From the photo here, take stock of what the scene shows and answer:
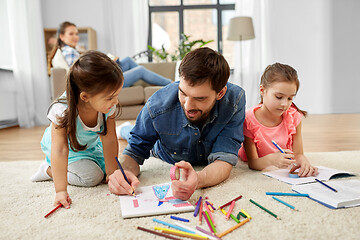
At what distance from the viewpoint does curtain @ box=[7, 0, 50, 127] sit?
12.5 feet

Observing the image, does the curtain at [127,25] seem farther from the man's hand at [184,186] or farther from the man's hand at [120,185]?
the man's hand at [184,186]

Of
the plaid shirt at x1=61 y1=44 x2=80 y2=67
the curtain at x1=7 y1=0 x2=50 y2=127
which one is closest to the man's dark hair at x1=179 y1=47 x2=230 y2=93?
the plaid shirt at x1=61 y1=44 x2=80 y2=67

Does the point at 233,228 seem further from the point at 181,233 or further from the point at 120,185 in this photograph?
the point at 120,185

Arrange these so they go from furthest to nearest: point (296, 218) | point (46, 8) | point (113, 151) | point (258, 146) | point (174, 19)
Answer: point (174, 19) < point (46, 8) < point (258, 146) < point (113, 151) < point (296, 218)

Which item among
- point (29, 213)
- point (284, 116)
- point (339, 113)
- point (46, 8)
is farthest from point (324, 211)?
point (46, 8)

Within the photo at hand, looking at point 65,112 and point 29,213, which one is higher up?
point 65,112

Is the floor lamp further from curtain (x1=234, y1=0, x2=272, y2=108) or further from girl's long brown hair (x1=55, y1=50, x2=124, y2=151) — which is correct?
girl's long brown hair (x1=55, y1=50, x2=124, y2=151)

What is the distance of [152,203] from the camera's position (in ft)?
2.98

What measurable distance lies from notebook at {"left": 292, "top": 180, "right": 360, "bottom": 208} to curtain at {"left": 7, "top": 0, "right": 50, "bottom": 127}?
12.1ft

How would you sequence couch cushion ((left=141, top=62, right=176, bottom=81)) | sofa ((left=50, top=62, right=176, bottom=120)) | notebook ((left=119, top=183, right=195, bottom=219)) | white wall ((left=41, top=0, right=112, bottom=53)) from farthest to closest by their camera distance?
1. white wall ((left=41, top=0, right=112, bottom=53))
2. couch cushion ((left=141, top=62, right=176, bottom=81))
3. sofa ((left=50, top=62, right=176, bottom=120))
4. notebook ((left=119, top=183, right=195, bottom=219))

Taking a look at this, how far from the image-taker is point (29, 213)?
2.97 ft

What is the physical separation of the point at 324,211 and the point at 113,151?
743mm

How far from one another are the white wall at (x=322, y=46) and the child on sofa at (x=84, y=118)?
404 centimetres

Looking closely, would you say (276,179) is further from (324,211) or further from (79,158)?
(79,158)
